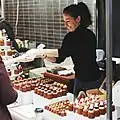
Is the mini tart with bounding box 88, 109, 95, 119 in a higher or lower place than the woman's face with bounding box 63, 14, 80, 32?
lower

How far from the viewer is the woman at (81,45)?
2.52 metres

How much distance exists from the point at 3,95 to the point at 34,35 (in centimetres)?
321

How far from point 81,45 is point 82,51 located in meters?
0.05

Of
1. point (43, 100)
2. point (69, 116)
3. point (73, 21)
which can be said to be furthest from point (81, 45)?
point (69, 116)

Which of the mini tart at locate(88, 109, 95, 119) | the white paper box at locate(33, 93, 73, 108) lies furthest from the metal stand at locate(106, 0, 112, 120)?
the white paper box at locate(33, 93, 73, 108)

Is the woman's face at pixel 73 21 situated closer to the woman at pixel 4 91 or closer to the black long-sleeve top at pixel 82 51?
the black long-sleeve top at pixel 82 51

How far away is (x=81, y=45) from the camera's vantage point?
252 cm

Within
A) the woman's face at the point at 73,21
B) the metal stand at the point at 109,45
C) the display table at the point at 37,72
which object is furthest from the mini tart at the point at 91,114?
the display table at the point at 37,72

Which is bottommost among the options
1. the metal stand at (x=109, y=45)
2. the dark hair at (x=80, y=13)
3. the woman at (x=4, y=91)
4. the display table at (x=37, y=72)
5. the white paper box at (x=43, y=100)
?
the white paper box at (x=43, y=100)

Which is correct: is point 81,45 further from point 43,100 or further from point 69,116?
point 69,116

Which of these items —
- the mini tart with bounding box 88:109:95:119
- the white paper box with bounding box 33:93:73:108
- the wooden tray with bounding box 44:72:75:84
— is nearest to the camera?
the mini tart with bounding box 88:109:95:119

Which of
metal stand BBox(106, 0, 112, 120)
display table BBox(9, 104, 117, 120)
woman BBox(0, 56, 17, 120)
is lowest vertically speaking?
display table BBox(9, 104, 117, 120)

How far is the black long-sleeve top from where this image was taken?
2520mm

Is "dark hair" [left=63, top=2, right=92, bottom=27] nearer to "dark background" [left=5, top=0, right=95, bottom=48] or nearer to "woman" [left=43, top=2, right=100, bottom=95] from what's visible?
"woman" [left=43, top=2, right=100, bottom=95]
